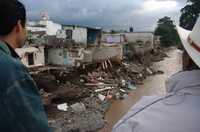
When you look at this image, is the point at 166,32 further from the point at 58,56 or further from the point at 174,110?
the point at 174,110

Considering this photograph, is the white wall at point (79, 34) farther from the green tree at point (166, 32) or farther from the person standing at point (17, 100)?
the green tree at point (166, 32)

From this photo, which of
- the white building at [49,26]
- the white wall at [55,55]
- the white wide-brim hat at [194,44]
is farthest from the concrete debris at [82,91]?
the white wide-brim hat at [194,44]

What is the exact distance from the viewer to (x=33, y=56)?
75.7 ft

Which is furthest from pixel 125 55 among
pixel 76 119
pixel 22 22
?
pixel 22 22

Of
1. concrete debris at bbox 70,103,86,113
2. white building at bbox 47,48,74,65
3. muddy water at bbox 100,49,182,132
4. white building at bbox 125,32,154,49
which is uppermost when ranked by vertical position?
white building at bbox 47,48,74,65

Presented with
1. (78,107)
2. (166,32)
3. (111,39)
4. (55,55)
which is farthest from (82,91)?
(166,32)

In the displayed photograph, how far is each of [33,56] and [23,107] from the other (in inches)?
870

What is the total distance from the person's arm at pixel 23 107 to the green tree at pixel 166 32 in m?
67.1

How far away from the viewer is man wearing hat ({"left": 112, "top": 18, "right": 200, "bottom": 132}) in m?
1.29

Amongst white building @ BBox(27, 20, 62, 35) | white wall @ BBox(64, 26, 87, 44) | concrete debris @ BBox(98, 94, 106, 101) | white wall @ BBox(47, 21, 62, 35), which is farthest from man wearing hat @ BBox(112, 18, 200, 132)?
white wall @ BBox(47, 21, 62, 35)

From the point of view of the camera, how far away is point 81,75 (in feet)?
85.6

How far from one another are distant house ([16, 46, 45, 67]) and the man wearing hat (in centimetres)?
2063

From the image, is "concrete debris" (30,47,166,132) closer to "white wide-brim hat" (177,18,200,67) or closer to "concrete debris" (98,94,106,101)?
"concrete debris" (98,94,106,101)

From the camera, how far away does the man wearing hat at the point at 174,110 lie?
1290 mm
